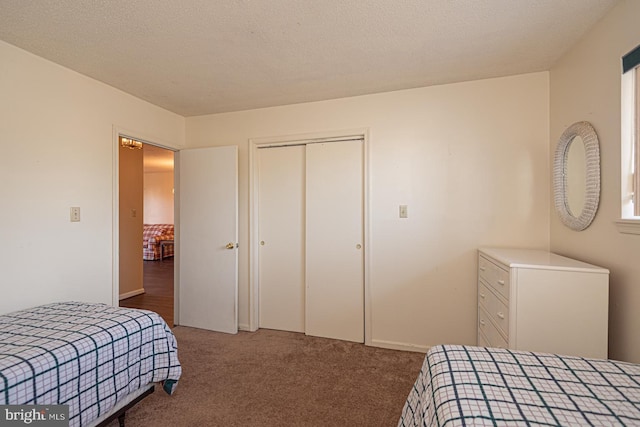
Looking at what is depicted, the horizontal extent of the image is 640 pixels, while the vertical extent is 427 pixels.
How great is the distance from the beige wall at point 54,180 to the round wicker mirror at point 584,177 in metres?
3.52

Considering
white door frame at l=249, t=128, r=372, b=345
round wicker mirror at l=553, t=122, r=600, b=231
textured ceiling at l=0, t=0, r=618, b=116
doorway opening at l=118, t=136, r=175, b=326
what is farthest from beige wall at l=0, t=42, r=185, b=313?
round wicker mirror at l=553, t=122, r=600, b=231

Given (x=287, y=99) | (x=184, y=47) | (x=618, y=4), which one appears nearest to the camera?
(x=618, y=4)

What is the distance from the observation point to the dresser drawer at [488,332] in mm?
1858

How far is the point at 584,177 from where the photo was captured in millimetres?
1864

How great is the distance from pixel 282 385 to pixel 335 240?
1326mm

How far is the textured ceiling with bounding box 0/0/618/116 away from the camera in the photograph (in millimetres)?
1589

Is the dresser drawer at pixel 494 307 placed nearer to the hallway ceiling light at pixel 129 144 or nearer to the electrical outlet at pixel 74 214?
the electrical outlet at pixel 74 214

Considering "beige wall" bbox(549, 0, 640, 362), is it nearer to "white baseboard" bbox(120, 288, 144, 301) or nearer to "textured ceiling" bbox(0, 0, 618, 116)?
"textured ceiling" bbox(0, 0, 618, 116)

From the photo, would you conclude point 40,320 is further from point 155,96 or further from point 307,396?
point 155,96

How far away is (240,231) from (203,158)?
890mm

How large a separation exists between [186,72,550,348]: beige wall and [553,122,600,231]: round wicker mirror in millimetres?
250

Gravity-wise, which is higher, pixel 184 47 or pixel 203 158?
pixel 184 47

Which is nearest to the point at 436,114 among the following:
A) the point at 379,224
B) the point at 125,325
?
the point at 379,224

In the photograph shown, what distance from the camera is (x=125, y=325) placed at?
5.58 feet
